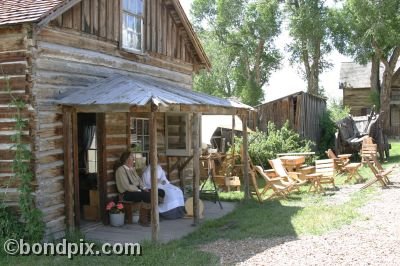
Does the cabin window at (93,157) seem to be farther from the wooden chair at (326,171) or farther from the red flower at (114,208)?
the wooden chair at (326,171)

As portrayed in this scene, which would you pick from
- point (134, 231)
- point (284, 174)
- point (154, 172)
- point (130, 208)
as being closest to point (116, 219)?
point (130, 208)

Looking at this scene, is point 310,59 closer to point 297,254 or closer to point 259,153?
point 259,153

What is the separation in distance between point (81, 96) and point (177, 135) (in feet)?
14.7

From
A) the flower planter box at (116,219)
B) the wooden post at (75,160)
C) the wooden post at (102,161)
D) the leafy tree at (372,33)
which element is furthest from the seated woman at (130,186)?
the leafy tree at (372,33)

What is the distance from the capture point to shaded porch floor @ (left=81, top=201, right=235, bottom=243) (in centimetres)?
868

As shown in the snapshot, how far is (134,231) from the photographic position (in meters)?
9.33

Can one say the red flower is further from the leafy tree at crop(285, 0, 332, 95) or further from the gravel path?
the leafy tree at crop(285, 0, 332, 95)

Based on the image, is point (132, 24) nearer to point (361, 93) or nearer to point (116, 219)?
point (116, 219)

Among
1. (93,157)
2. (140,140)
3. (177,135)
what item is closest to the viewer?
(93,157)

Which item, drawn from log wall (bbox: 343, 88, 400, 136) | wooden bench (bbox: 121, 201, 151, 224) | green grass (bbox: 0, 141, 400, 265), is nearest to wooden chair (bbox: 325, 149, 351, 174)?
→ green grass (bbox: 0, 141, 400, 265)

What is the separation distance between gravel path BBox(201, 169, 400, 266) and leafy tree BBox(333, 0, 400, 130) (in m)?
21.3

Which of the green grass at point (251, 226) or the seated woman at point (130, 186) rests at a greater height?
the seated woman at point (130, 186)

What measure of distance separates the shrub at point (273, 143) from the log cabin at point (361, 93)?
19.6 metres

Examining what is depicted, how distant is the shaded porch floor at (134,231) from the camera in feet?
28.5
